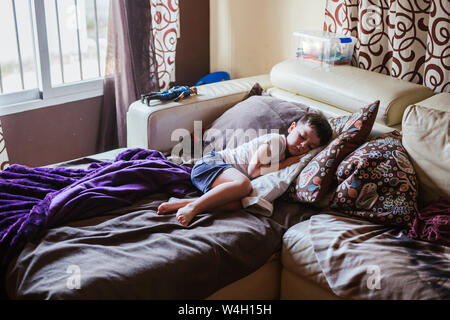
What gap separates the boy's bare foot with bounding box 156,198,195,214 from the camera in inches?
73.2

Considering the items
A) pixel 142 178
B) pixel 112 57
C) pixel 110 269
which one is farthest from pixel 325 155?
pixel 112 57

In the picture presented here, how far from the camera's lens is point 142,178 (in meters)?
1.98

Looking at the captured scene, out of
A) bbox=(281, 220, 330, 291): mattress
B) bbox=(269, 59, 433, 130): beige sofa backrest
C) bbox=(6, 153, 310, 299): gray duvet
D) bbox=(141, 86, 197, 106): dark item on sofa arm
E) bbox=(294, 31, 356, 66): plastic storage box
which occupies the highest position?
bbox=(294, 31, 356, 66): plastic storage box

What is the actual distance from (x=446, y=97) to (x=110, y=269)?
157cm

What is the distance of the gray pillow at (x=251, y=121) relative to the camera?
2.31m

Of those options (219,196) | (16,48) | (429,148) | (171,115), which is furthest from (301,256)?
(16,48)

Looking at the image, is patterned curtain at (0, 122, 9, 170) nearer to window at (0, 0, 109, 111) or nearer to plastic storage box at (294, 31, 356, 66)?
window at (0, 0, 109, 111)

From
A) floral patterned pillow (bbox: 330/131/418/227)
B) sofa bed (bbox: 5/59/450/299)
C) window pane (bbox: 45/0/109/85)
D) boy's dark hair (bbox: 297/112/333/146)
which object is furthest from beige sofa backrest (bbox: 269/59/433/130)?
window pane (bbox: 45/0/109/85)

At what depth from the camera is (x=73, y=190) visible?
180 cm

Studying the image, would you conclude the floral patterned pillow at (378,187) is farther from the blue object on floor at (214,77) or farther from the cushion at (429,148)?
the blue object on floor at (214,77)

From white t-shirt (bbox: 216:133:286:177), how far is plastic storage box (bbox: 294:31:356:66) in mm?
646

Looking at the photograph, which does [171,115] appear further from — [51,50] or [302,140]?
[51,50]

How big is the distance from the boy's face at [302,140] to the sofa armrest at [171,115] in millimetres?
591

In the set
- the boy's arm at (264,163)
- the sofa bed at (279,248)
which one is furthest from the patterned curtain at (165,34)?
the boy's arm at (264,163)
